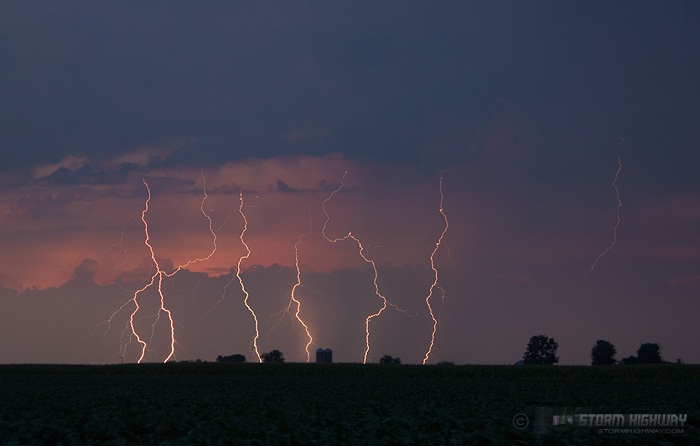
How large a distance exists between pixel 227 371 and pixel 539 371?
28.9m

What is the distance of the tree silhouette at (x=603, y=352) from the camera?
132 meters

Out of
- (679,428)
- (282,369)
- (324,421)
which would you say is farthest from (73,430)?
(282,369)

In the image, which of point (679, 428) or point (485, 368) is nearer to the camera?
point (679, 428)

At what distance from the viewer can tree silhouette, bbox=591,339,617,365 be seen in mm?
131500

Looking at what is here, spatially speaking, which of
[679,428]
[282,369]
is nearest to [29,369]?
[282,369]

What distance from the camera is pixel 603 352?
13238 centimetres

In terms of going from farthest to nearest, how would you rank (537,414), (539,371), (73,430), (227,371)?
(227,371) → (539,371) → (537,414) → (73,430)

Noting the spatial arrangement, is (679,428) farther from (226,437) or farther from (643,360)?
(643,360)

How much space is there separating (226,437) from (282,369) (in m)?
57.7

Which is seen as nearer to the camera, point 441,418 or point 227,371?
point 441,418

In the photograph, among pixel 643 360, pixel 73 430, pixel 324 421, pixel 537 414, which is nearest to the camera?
pixel 73 430

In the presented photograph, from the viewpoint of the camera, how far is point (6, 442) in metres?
13.4

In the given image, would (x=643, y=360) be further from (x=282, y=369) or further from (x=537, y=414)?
(x=537, y=414)

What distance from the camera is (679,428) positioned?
47.3ft
